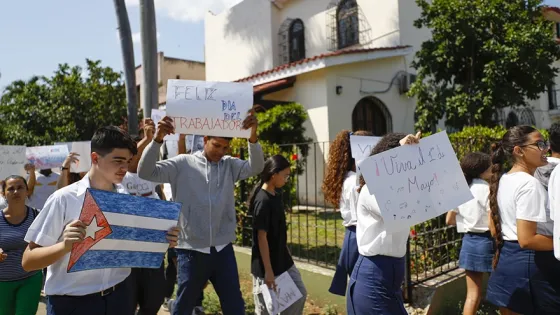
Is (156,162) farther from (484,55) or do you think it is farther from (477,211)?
(484,55)

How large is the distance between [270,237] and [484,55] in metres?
8.90

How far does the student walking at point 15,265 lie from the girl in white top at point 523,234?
11.4 feet

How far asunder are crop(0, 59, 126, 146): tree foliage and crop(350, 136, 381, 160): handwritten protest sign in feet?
38.3

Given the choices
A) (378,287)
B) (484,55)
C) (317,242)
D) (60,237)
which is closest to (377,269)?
(378,287)

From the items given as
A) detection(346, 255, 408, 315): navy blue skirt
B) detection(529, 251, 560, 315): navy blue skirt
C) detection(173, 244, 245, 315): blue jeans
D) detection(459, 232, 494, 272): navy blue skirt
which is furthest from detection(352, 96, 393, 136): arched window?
detection(346, 255, 408, 315): navy blue skirt

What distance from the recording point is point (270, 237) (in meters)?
3.80

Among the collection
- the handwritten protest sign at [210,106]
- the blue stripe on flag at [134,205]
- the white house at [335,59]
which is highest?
the white house at [335,59]

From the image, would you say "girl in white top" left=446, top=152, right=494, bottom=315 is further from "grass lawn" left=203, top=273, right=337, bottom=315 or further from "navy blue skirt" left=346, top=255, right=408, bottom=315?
"navy blue skirt" left=346, top=255, right=408, bottom=315

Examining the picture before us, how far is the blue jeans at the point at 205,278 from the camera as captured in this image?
11.2 ft

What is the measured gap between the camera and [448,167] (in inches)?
111

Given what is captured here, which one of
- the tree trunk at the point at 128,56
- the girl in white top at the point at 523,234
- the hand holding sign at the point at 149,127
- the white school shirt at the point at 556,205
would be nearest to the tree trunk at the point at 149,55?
the tree trunk at the point at 128,56

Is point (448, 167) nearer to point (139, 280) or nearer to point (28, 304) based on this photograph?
point (139, 280)

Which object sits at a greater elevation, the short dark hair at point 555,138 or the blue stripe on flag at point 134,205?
the short dark hair at point 555,138

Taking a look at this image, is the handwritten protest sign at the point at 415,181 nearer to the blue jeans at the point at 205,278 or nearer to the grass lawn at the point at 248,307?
the blue jeans at the point at 205,278
